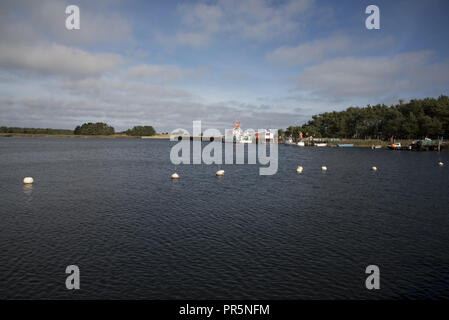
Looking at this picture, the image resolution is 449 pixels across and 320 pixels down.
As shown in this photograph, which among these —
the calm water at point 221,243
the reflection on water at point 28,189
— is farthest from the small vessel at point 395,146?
the reflection on water at point 28,189

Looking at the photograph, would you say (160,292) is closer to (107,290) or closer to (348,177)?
(107,290)

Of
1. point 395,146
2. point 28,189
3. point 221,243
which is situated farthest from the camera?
point 395,146

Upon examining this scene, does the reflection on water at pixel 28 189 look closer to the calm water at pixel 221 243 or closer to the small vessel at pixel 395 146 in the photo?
the calm water at pixel 221 243

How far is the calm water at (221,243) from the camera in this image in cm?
1795

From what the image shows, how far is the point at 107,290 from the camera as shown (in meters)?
17.3

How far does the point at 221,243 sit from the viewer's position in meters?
24.8

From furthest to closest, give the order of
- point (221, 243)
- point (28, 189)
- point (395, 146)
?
point (395, 146) → point (28, 189) → point (221, 243)

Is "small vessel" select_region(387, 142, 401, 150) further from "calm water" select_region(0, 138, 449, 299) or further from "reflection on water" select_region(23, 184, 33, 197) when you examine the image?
"reflection on water" select_region(23, 184, 33, 197)

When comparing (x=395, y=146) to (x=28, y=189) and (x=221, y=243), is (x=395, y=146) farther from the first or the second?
(x=28, y=189)

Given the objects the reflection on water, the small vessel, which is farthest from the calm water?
the small vessel

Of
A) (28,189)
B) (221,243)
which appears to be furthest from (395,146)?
(28,189)
